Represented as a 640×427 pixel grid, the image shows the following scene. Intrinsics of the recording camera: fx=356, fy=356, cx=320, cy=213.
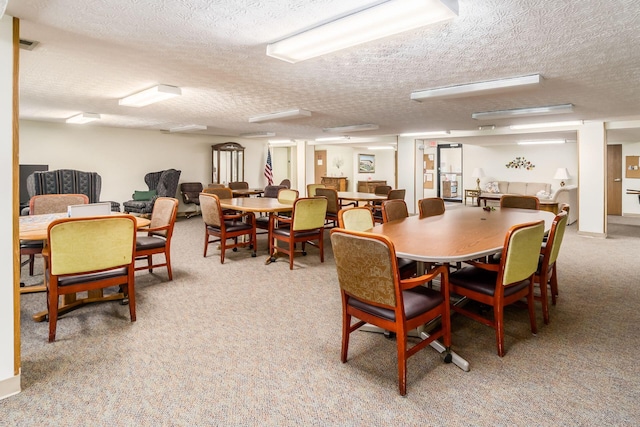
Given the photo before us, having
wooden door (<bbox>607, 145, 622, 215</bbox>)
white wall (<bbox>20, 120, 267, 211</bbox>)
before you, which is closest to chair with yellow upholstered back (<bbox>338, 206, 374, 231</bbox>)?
white wall (<bbox>20, 120, 267, 211</bbox>)

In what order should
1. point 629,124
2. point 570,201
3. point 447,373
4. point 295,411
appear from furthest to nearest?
point 570,201 → point 629,124 → point 447,373 → point 295,411

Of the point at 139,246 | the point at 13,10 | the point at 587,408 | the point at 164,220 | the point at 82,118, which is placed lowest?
the point at 587,408

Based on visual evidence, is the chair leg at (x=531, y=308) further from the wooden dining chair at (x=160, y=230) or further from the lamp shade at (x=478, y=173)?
the lamp shade at (x=478, y=173)

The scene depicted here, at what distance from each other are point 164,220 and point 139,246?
0.42 metres

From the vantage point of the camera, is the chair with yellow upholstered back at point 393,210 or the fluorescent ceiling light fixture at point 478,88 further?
the chair with yellow upholstered back at point 393,210

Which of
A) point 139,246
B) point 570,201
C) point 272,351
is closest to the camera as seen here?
point 272,351

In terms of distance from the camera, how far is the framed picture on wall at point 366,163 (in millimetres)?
15263

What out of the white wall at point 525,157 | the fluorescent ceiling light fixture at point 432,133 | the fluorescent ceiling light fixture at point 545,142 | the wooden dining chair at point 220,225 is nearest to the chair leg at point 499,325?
the wooden dining chair at point 220,225

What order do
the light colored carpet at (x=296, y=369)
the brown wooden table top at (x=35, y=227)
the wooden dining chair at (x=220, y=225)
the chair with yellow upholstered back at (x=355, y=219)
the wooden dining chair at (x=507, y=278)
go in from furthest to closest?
1. the wooden dining chair at (x=220, y=225)
2. the chair with yellow upholstered back at (x=355, y=219)
3. the brown wooden table top at (x=35, y=227)
4. the wooden dining chair at (x=507, y=278)
5. the light colored carpet at (x=296, y=369)

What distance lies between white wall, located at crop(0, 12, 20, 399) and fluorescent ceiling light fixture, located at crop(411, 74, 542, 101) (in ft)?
11.8

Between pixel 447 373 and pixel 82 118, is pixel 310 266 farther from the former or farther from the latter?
pixel 82 118

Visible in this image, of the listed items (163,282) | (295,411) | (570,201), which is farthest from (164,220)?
(570,201)

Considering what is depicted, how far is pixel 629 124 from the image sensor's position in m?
6.27

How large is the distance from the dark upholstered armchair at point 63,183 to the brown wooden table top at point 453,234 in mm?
5483
